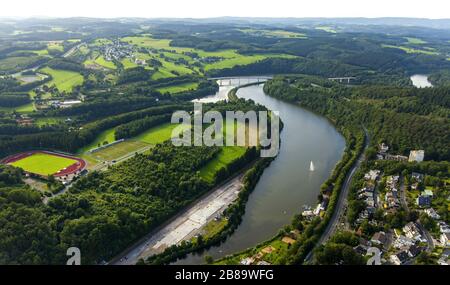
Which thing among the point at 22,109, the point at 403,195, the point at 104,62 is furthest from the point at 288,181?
the point at 104,62

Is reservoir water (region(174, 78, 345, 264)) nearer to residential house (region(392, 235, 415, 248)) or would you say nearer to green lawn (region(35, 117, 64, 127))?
residential house (region(392, 235, 415, 248))

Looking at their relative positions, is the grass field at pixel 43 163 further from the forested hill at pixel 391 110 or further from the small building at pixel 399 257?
the forested hill at pixel 391 110

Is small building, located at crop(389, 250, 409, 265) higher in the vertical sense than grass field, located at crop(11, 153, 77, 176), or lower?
lower

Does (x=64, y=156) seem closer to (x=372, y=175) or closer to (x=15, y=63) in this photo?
(x=372, y=175)

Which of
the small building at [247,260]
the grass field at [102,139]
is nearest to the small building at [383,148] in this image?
the small building at [247,260]

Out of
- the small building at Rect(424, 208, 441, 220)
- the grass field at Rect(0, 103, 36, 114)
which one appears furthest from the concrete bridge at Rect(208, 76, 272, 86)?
the small building at Rect(424, 208, 441, 220)
